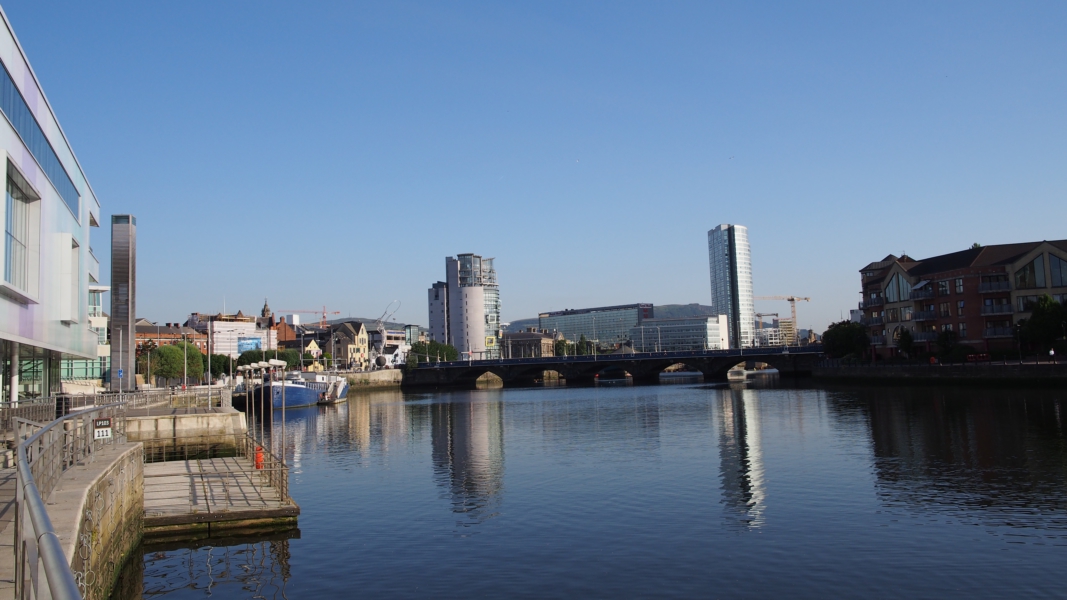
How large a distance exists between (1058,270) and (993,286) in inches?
244

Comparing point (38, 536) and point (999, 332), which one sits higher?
point (999, 332)

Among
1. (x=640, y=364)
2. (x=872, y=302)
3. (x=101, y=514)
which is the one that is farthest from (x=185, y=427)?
(x=640, y=364)

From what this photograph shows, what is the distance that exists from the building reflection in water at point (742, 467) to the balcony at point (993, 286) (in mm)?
39462

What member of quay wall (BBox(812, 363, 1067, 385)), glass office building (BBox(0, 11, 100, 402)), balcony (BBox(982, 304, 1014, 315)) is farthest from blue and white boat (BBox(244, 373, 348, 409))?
balcony (BBox(982, 304, 1014, 315))

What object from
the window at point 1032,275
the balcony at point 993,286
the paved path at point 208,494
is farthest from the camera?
the balcony at point 993,286

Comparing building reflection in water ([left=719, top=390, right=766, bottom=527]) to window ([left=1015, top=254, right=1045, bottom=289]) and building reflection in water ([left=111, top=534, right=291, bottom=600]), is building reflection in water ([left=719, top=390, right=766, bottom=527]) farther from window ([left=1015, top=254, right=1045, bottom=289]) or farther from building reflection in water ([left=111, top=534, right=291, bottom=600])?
window ([left=1015, top=254, right=1045, bottom=289])

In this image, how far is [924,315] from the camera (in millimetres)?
97875

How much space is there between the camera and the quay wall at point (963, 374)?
68562mm

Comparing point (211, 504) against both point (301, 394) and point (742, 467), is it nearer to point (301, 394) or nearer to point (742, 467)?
point (742, 467)

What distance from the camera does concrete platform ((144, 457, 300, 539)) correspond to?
23047 millimetres

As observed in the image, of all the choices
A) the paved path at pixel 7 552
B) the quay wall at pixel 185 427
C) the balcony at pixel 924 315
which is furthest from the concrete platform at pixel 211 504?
the balcony at pixel 924 315

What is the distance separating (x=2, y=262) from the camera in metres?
31.8

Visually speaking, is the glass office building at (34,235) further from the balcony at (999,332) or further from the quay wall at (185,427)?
the balcony at (999,332)

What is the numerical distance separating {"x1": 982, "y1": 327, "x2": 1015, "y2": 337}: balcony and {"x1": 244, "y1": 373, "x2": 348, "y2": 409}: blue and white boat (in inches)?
3120
